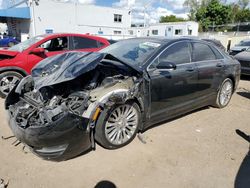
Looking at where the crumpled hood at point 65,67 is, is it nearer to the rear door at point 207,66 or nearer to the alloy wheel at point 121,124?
the alloy wheel at point 121,124

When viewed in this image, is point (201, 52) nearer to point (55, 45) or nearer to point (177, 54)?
point (177, 54)

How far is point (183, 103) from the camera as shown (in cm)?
421

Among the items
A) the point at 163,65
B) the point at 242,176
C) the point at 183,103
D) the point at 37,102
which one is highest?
the point at 163,65

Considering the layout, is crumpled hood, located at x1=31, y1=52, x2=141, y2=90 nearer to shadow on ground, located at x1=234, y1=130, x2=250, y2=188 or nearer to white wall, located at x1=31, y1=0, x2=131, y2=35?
shadow on ground, located at x1=234, y1=130, x2=250, y2=188

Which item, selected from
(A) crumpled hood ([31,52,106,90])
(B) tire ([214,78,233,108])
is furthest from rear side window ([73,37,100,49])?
(B) tire ([214,78,233,108])

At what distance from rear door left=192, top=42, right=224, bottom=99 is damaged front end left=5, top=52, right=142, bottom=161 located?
1.57m

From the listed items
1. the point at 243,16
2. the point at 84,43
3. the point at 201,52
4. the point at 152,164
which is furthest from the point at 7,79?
the point at 243,16

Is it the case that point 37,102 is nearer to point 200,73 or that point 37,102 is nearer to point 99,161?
point 99,161

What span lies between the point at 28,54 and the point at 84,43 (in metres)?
1.68

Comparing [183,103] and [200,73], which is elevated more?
[200,73]

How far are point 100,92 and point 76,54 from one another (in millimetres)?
876

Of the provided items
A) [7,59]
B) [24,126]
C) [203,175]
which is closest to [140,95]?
[203,175]

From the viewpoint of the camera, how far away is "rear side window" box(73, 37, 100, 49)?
664 cm

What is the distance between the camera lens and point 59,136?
8.91 ft
